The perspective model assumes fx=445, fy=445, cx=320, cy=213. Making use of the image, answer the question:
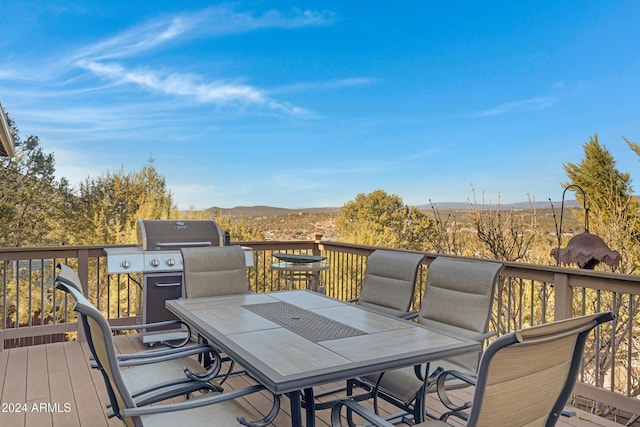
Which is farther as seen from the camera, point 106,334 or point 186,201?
point 186,201

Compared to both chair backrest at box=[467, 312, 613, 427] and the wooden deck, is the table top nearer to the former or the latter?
chair backrest at box=[467, 312, 613, 427]

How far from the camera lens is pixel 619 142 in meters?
12.1

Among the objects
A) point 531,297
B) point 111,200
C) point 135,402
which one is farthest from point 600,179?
point 111,200

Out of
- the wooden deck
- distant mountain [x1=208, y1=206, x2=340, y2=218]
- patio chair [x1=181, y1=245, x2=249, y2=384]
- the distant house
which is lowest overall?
the wooden deck

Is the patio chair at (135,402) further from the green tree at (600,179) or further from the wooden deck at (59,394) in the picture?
the green tree at (600,179)

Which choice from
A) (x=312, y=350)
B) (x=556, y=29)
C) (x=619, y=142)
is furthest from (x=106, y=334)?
(x=556, y=29)

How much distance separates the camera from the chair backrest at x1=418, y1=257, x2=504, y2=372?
2502 mm

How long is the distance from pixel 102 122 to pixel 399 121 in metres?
10.6

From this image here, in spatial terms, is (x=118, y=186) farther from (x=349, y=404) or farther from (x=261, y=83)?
(x=349, y=404)

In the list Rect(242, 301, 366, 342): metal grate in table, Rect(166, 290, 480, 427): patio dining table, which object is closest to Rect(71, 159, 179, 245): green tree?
Rect(242, 301, 366, 342): metal grate in table

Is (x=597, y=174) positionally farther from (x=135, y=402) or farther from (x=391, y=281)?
(x=135, y=402)

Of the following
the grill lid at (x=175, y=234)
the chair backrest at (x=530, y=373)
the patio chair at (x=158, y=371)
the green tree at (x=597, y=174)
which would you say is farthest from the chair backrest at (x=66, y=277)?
the green tree at (x=597, y=174)

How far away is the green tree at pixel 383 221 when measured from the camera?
1913cm

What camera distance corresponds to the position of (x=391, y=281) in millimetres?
3164
